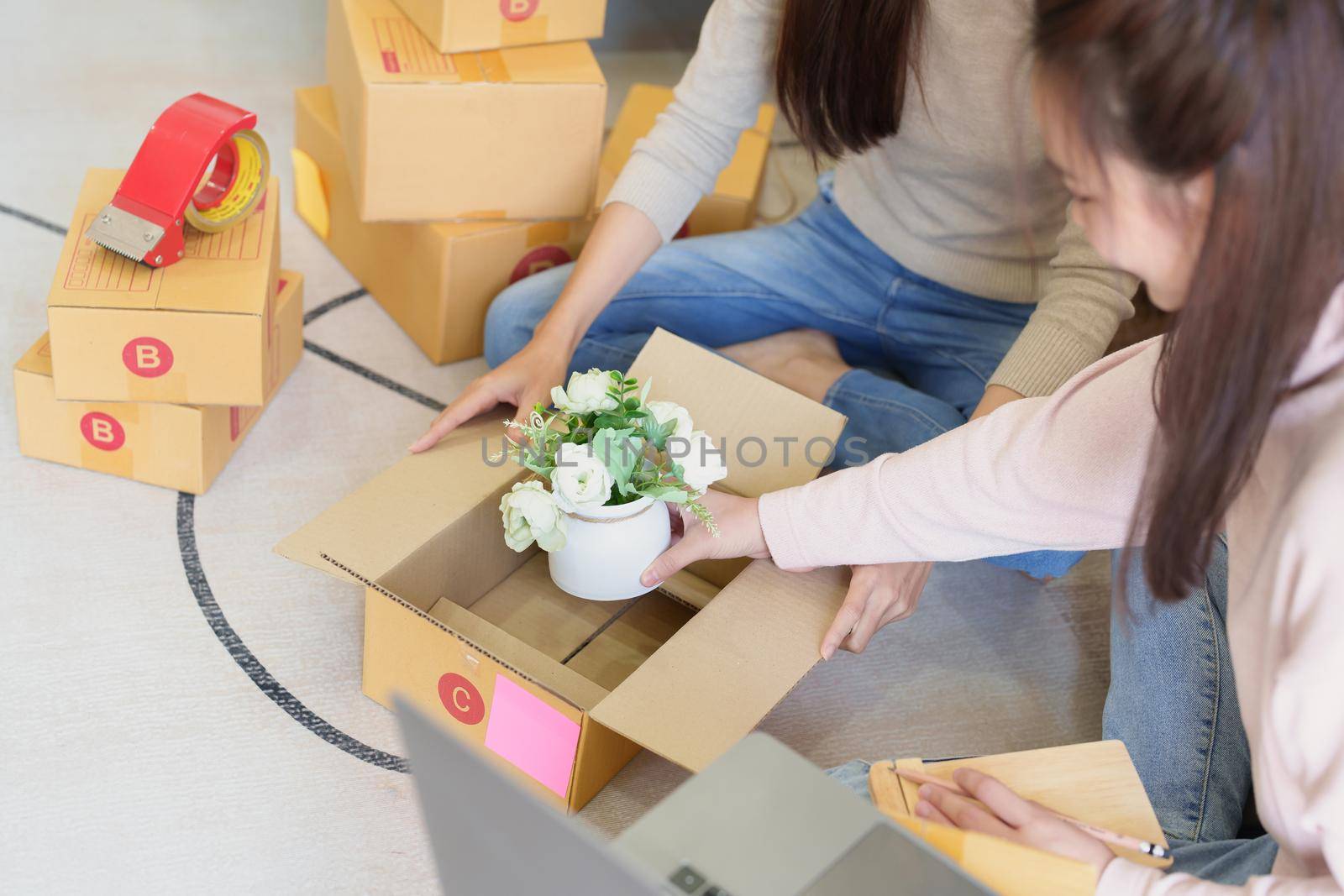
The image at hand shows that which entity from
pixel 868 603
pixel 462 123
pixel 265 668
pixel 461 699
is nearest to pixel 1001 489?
pixel 868 603

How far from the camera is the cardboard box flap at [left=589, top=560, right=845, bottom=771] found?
95 cm

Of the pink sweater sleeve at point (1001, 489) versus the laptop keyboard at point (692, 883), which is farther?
the pink sweater sleeve at point (1001, 489)

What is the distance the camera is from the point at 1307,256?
581mm

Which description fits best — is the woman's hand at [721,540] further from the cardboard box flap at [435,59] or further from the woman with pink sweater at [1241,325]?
the cardboard box flap at [435,59]

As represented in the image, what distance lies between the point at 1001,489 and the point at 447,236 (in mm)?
818

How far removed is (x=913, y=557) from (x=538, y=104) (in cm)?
76

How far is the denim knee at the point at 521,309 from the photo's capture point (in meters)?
1.47

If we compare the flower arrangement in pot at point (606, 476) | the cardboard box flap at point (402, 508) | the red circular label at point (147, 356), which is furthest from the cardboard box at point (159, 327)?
the flower arrangement in pot at point (606, 476)

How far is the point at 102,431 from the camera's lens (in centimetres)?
136

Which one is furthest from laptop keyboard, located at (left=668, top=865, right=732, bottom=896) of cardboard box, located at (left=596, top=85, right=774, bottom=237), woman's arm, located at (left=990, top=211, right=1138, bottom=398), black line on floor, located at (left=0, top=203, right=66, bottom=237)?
black line on floor, located at (left=0, top=203, right=66, bottom=237)

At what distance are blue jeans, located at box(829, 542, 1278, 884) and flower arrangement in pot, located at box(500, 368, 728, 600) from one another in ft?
1.19

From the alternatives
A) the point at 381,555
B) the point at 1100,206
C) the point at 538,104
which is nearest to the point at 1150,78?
the point at 1100,206

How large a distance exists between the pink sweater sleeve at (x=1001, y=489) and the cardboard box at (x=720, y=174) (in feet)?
2.56

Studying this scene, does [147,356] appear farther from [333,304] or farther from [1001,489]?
[1001,489]
